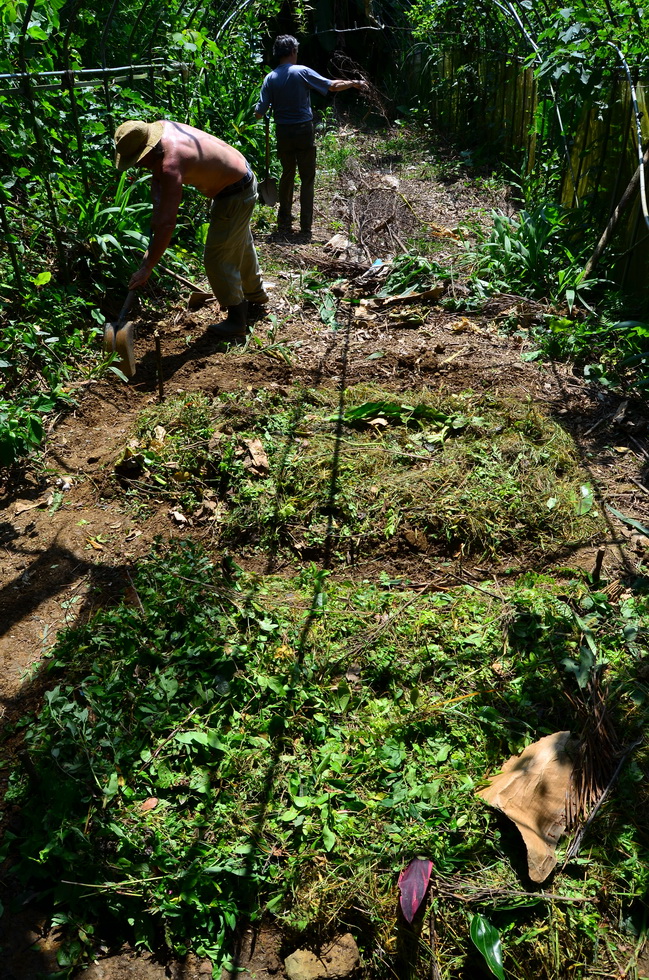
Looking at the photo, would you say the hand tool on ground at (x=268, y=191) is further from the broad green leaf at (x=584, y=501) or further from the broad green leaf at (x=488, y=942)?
the broad green leaf at (x=488, y=942)

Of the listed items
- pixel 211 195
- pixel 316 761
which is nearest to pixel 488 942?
pixel 316 761

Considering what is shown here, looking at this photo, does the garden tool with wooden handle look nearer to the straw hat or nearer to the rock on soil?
the straw hat

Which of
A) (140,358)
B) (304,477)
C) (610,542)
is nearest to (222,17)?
(140,358)

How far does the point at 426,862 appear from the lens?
2.16 metres

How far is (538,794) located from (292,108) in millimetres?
6259

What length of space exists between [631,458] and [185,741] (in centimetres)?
283

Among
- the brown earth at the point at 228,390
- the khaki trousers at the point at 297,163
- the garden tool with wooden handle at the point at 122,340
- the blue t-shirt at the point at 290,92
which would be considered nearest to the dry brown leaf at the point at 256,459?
the brown earth at the point at 228,390

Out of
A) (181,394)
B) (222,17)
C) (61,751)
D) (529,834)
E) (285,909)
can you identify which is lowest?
(285,909)

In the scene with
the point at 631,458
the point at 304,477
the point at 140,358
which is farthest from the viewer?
the point at 140,358

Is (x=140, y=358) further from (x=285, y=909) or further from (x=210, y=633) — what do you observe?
(x=285, y=909)

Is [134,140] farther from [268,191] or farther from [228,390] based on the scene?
[268,191]

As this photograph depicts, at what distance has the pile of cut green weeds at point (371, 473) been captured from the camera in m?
3.42

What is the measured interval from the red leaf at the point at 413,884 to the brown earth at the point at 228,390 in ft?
1.48

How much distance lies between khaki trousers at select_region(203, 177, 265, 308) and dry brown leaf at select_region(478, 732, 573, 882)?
142 inches
